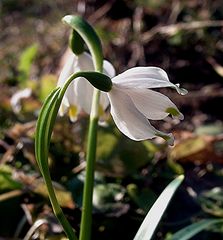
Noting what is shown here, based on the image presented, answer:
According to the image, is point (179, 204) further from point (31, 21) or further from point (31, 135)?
point (31, 21)

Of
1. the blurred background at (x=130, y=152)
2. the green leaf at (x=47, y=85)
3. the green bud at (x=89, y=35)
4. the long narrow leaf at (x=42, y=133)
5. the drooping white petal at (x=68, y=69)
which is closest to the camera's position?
the long narrow leaf at (x=42, y=133)

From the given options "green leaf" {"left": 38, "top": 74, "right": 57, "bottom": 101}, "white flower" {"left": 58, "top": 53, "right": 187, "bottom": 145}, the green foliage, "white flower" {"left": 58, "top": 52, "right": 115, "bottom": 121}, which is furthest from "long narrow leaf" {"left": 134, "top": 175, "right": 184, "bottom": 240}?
"green leaf" {"left": 38, "top": 74, "right": 57, "bottom": 101}

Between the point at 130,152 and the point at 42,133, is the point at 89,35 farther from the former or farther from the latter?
Result: the point at 130,152

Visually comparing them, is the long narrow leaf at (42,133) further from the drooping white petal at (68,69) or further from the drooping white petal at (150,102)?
the drooping white petal at (68,69)

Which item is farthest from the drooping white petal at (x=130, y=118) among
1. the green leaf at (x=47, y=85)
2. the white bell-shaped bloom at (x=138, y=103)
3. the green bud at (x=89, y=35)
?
the green leaf at (x=47, y=85)

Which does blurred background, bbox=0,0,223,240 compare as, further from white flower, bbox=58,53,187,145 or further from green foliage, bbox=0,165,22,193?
white flower, bbox=58,53,187,145

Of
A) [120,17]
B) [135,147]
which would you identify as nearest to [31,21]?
[120,17]
